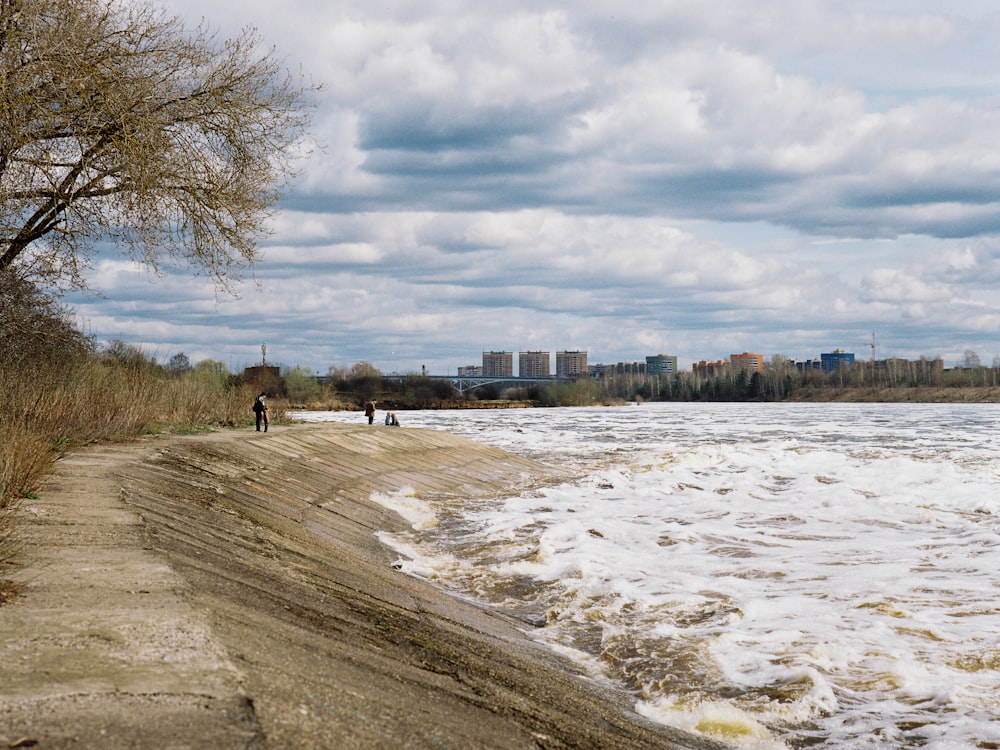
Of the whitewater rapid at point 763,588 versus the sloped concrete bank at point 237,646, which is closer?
the sloped concrete bank at point 237,646

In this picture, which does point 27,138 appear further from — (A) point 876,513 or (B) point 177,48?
(A) point 876,513

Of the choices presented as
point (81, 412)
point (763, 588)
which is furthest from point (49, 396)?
point (763, 588)

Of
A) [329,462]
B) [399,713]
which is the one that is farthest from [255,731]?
[329,462]

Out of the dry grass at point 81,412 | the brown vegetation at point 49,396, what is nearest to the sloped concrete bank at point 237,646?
the dry grass at point 81,412

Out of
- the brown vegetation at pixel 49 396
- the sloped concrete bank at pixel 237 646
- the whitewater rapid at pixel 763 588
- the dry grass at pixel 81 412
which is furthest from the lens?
the brown vegetation at pixel 49 396

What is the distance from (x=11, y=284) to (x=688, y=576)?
11.8 metres

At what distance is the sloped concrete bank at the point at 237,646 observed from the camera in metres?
4.30

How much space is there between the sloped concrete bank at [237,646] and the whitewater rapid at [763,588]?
1.14 metres

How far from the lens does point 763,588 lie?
521 inches

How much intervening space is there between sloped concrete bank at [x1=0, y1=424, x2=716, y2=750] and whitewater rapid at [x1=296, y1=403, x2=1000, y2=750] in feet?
3.73

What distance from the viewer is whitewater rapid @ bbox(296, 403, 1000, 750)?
8.23 m

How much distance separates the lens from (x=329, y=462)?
72.7 feet

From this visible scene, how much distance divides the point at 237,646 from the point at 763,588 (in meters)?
9.58

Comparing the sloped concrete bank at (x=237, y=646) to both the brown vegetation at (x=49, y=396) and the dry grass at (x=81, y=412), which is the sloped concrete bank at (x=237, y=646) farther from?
the brown vegetation at (x=49, y=396)
